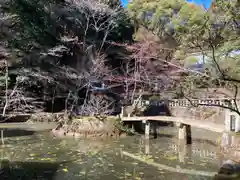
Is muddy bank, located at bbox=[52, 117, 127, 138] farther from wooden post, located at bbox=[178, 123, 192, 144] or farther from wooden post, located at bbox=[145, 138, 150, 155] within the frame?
wooden post, located at bbox=[178, 123, 192, 144]

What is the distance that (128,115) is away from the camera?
12.1m

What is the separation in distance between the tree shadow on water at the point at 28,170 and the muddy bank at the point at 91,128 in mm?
4041

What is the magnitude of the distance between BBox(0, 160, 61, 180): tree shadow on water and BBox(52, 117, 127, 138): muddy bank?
4.04 metres

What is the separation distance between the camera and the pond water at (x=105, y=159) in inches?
229

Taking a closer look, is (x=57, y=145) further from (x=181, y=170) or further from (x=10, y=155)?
(x=181, y=170)

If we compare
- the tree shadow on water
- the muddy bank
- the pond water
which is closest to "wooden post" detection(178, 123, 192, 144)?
the pond water

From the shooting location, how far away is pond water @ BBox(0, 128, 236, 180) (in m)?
5.81

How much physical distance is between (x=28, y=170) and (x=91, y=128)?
4.76 metres

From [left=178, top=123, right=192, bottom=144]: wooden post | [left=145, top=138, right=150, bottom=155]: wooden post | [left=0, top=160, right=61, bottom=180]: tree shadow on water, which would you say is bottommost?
[left=0, top=160, right=61, bottom=180]: tree shadow on water

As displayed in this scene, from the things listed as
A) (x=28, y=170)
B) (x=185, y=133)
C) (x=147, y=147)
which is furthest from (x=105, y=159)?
(x=185, y=133)

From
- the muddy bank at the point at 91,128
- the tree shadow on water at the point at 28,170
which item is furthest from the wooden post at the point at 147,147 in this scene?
the tree shadow on water at the point at 28,170

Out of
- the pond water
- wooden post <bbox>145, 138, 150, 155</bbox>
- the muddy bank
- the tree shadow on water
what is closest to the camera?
the tree shadow on water

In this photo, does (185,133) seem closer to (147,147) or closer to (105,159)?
(147,147)

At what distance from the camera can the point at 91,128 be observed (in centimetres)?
1062
